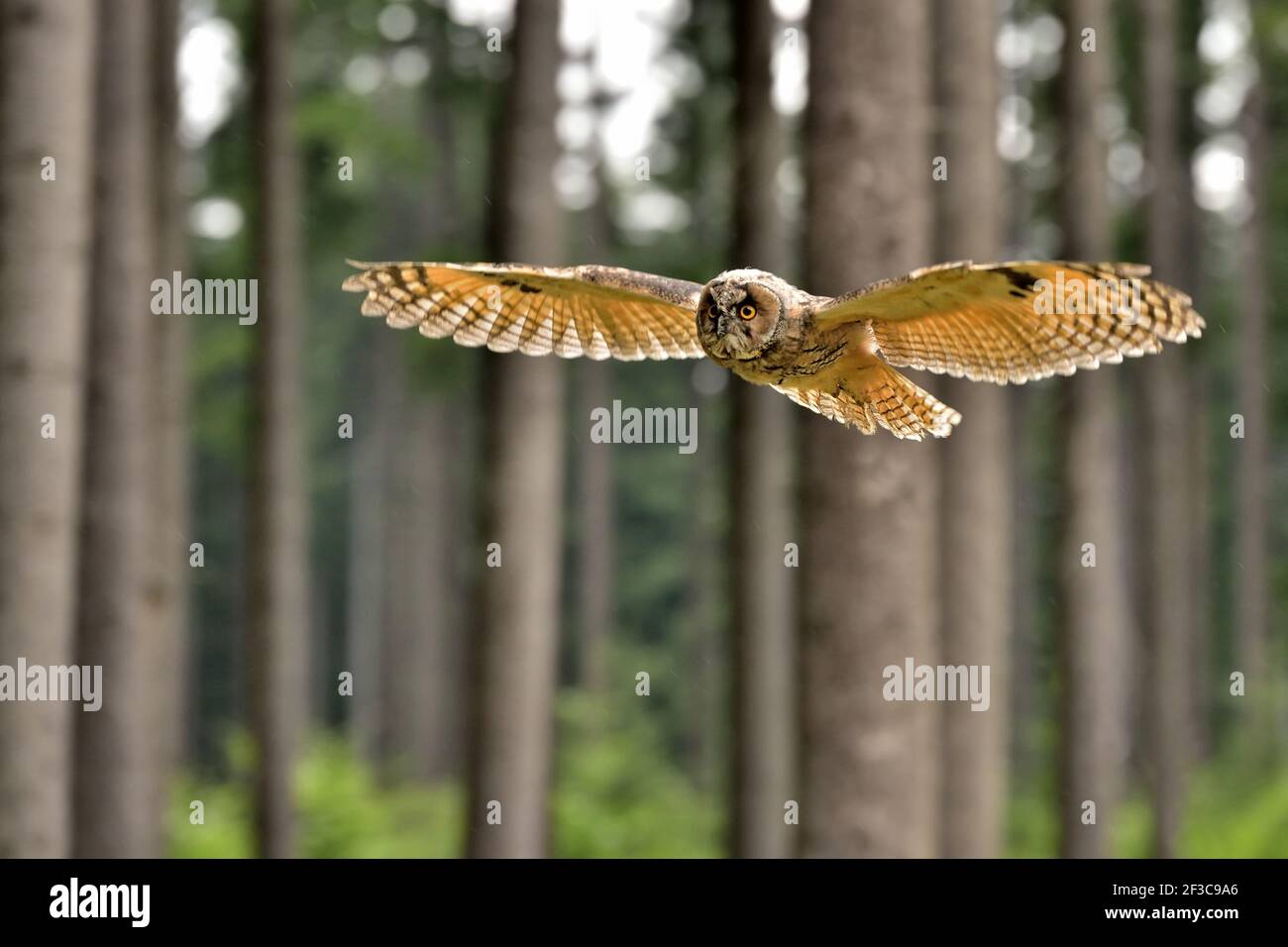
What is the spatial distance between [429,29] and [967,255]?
1087 centimetres

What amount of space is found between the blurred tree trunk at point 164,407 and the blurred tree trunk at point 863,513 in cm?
653

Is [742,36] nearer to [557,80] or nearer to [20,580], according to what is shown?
[557,80]

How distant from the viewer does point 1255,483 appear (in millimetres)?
22656

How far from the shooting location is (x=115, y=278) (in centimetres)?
1048

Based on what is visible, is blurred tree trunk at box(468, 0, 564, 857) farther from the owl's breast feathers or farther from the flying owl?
the owl's breast feathers

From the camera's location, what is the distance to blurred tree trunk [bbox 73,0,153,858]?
9961 mm

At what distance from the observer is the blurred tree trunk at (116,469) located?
9.96m

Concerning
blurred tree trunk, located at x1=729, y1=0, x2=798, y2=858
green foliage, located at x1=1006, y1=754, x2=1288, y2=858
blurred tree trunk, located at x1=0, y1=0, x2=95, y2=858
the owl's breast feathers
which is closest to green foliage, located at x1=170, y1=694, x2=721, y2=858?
blurred tree trunk, located at x1=729, y1=0, x2=798, y2=858

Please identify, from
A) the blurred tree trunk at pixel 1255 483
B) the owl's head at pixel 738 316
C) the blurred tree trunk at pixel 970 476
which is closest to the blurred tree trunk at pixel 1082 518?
the blurred tree trunk at pixel 970 476

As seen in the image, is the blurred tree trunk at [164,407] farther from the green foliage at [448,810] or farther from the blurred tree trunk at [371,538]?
the blurred tree trunk at [371,538]

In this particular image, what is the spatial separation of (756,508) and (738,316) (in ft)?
27.7

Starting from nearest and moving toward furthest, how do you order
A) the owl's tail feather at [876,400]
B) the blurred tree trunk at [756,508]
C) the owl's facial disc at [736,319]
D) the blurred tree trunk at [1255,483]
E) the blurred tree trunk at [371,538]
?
the owl's facial disc at [736,319] < the owl's tail feather at [876,400] < the blurred tree trunk at [756,508] < the blurred tree trunk at [1255,483] < the blurred tree trunk at [371,538]

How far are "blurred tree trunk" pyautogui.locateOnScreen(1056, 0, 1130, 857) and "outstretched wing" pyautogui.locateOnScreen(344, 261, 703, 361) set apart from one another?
309 inches
